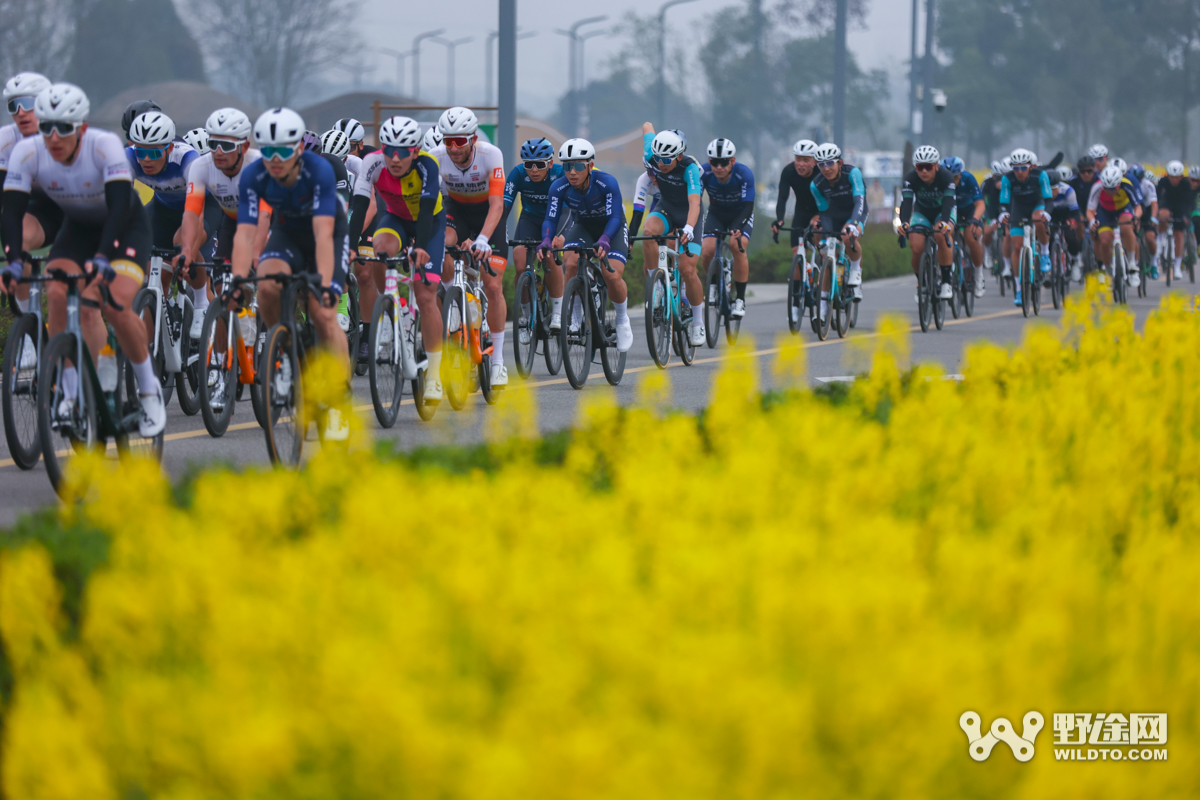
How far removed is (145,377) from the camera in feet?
27.4

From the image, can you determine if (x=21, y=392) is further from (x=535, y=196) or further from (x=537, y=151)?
(x=535, y=196)

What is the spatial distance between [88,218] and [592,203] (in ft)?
16.9

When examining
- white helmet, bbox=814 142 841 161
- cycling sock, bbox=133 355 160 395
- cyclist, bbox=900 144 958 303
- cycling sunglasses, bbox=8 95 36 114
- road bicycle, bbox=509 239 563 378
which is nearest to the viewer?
cycling sock, bbox=133 355 160 395

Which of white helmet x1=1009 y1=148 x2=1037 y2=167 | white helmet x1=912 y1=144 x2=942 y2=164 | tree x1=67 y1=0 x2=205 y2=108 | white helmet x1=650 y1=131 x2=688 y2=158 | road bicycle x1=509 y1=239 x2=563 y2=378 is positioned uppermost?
tree x1=67 y1=0 x2=205 y2=108

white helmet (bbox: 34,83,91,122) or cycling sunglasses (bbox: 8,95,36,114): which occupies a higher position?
cycling sunglasses (bbox: 8,95,36,114)

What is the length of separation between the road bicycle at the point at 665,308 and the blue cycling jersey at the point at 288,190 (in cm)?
535

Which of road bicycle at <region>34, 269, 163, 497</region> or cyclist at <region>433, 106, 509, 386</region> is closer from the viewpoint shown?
road bicycle at <region>34, 269, 163, 497</region>

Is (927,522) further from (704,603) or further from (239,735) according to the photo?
(239,735)

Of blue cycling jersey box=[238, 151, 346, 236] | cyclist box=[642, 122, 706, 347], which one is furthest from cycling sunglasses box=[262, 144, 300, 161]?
cyclist box=[642, 122, 706, 347]

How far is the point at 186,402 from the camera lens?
435 inches

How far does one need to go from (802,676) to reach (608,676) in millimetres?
339

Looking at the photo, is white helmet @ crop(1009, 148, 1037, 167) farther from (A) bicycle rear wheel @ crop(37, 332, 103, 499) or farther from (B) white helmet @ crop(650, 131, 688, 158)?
(A) bicycle rear wheel @ crop(37, 332, 103, 499)

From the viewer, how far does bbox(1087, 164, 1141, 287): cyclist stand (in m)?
23.9

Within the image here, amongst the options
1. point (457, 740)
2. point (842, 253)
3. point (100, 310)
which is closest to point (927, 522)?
point (457, 740)
